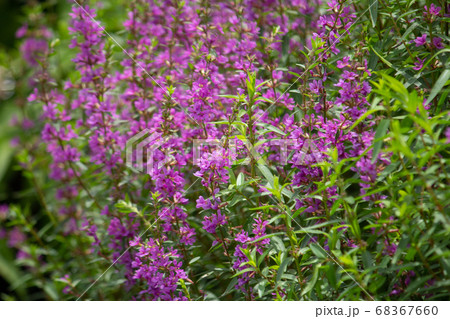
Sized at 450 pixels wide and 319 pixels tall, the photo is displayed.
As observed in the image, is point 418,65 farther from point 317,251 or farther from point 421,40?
point 317,251

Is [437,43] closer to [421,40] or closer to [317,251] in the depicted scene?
[421,40]

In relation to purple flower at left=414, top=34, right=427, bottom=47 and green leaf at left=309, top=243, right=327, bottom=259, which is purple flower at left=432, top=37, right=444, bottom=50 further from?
green leaf at left=309, top=243, right=327, bottom=259

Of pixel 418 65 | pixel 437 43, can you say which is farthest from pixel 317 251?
pixel 437 43

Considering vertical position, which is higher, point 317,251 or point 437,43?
point 437,43

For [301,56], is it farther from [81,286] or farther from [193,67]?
[81,286]

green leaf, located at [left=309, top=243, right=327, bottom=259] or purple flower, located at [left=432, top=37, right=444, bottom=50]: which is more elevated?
purple flower, located at [left=432, top=37, right=444, bottom=50]

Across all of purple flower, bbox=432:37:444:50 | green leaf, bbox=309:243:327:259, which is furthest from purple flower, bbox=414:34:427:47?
green leaf, bbox=309:243:327:259

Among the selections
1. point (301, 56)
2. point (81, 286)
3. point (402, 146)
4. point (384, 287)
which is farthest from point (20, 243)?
point (402, 146)

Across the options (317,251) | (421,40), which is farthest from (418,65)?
(317,251)

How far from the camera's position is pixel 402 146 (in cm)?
100

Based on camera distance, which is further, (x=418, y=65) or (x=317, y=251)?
(x=418, y=65)

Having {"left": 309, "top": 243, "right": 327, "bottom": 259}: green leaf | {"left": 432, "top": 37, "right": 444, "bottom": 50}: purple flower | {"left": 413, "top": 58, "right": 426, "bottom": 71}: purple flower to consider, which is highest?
{"left": 432, "top": 37, "right": 444, "bottom": 50}: purple flower

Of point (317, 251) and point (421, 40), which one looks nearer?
point (317, 251)

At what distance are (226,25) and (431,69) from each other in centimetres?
105
